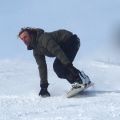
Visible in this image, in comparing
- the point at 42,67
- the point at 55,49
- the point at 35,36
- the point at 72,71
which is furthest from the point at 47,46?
the point at 72,71

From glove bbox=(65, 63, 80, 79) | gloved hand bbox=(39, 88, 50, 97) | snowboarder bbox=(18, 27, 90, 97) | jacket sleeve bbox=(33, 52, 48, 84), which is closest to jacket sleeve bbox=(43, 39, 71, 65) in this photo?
snowboarder bbox=(18, 27, 90, 97)

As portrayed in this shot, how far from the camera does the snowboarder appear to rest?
8.95 metres

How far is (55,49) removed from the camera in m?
8.92

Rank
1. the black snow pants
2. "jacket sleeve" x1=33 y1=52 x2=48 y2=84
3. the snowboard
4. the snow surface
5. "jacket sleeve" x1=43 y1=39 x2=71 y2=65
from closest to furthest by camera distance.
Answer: the snow surface < the snowboard < "jacket sleeve" x1=43 y1=39 x2=71 y2=65 < the black snow pants < "jacket sleeve" x1=33 y1=52 x2=48 y2=84

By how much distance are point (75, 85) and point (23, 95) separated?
35.2 inches

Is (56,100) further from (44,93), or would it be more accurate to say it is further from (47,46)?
(47,46)

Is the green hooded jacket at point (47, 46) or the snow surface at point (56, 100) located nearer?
the snow surface at point (56, 100)

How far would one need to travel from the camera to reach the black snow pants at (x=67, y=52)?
30.2ft

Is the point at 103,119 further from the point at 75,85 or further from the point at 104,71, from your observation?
the point at 104,71

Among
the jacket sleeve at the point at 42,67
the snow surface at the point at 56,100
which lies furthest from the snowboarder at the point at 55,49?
the snow surface at the point at 56,100

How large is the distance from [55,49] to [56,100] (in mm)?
892

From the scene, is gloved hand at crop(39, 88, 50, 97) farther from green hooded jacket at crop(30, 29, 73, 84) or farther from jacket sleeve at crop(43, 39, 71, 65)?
jacket sleeve at crop(43, 39, 71, 65)

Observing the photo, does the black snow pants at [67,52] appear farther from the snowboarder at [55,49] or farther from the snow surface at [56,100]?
the snow surface at [56,100]

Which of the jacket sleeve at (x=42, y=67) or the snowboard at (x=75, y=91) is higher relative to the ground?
the jacket sleeve at (x=42, y=67)
